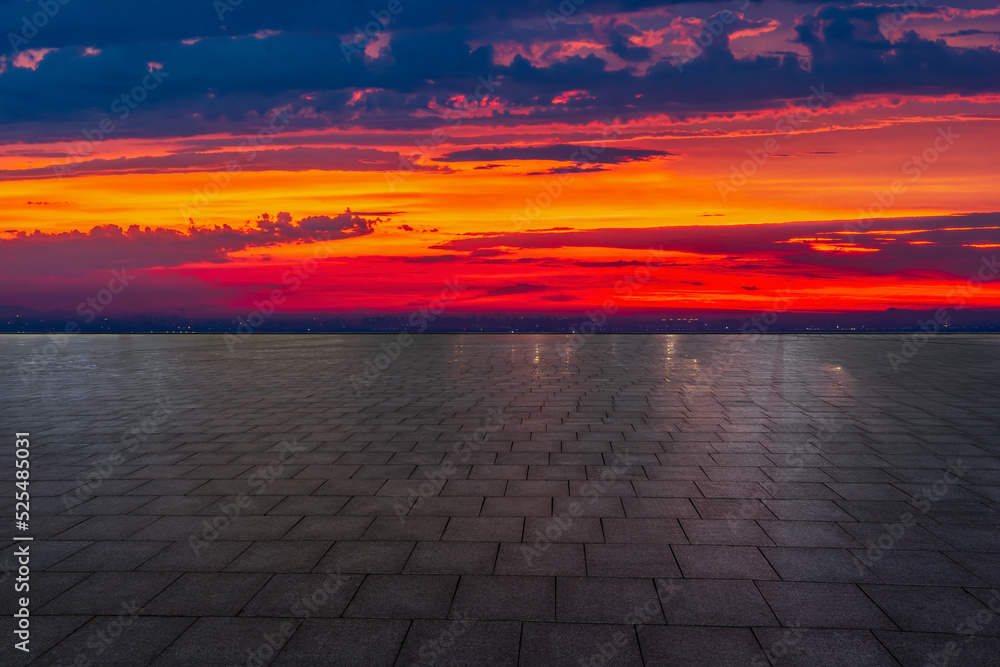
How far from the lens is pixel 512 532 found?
5.92 m

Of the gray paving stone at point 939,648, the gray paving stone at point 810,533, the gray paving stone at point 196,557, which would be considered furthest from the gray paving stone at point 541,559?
the gray paving stone at point 196,557

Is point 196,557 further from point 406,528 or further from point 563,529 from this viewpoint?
point 563,529

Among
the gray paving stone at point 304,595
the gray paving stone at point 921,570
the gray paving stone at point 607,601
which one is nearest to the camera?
the gray paving stone at point 607,601

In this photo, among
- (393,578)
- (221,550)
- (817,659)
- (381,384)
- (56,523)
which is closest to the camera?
(817,659)

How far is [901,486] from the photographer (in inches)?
285

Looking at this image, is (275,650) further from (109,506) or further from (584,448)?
(584,448)

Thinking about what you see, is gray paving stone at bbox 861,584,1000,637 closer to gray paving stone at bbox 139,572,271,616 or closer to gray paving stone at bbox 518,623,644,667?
gray paving stone at bbox 518,623,644,667

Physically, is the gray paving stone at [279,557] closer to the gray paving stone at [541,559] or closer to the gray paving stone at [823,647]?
the gray paving stone at [541,559]

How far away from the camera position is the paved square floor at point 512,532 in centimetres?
415

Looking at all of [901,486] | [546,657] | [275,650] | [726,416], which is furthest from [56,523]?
[726,416]

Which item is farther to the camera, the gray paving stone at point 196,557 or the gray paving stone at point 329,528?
the gray paving stone at point 329,528

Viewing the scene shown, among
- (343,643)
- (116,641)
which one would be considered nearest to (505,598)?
(343,643)

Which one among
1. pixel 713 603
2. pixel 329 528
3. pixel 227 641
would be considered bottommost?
pixel 329 528

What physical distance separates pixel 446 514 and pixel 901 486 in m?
5.06
